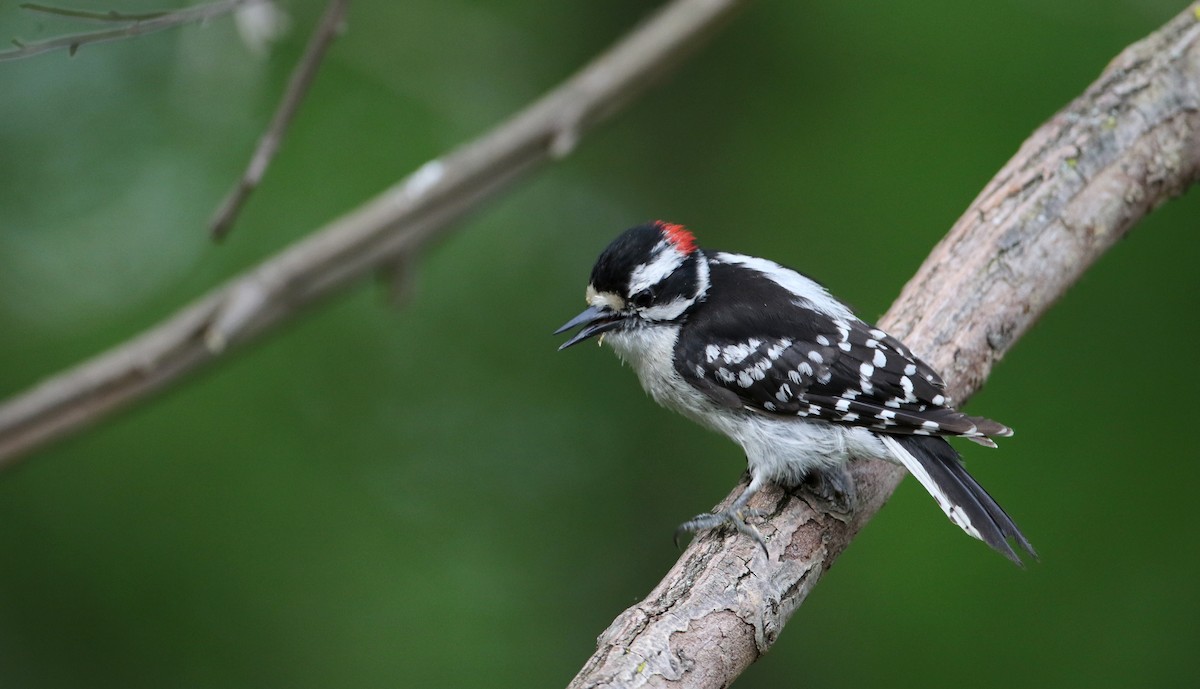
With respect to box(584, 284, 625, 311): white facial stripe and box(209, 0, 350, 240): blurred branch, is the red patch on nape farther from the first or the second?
box(209, 0, 350, 240): blurred branch

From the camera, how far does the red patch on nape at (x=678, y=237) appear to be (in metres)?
3.36

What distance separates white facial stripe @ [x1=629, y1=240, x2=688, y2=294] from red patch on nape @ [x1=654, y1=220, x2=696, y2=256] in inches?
0.8

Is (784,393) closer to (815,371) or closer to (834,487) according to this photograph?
(815,371)

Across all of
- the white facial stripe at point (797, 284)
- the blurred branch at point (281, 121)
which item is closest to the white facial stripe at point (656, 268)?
the white facial stripe at point (797, 284)

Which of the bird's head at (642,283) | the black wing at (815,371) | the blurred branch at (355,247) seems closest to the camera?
the black wing at (815,371)

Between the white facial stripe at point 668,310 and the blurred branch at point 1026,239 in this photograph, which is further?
the white facial stripe at point 668,310

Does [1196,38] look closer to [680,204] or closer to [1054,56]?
[1054,56]

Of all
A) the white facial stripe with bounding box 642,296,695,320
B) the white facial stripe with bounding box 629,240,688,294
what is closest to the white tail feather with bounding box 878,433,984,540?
the white facial stripe with bounding box 642,296,695,320

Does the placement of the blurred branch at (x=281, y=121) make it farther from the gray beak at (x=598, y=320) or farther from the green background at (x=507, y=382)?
the green background at (x=507, y=382)

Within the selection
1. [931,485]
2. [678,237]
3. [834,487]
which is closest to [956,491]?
[931,485]

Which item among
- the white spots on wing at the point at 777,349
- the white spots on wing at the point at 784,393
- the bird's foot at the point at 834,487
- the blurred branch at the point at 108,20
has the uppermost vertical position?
the blurred branch at the point at 108,20

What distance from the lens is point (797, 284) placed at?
340 cm

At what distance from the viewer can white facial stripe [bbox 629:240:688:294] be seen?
129 inches

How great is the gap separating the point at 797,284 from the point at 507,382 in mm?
3123
